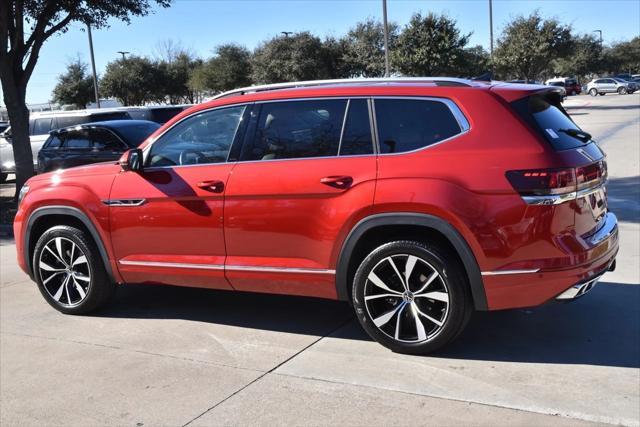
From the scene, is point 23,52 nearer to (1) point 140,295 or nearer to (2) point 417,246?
(1) point 140,295

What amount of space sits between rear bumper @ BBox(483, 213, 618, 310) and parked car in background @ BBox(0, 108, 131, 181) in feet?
47.9

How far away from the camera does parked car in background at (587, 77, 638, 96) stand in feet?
186

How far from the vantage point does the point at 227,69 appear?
46.3 metres

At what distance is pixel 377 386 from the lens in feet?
12.8

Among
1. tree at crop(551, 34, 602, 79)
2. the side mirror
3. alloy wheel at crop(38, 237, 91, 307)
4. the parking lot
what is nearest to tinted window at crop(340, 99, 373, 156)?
the parking lot

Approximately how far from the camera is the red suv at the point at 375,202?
12.7ft

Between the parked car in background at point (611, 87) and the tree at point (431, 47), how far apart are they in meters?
30.3

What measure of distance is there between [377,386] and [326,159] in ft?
5.13

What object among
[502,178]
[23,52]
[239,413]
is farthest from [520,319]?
[23,52]

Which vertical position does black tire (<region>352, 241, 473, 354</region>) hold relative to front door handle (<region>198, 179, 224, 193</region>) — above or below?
below

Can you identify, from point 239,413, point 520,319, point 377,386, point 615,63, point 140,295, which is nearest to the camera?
point 239,413

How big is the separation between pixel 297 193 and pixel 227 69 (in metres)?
43.8

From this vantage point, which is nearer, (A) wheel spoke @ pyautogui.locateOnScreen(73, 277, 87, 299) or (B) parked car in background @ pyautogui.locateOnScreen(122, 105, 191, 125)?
(A) wheel spoke @ pyautogui.locateOnScreen(73, 277, 87, 299)

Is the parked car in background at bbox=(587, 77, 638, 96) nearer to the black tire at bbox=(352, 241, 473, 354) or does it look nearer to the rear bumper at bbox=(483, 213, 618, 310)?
the rear bumper at bbox=(483, 213, 618, 310)
